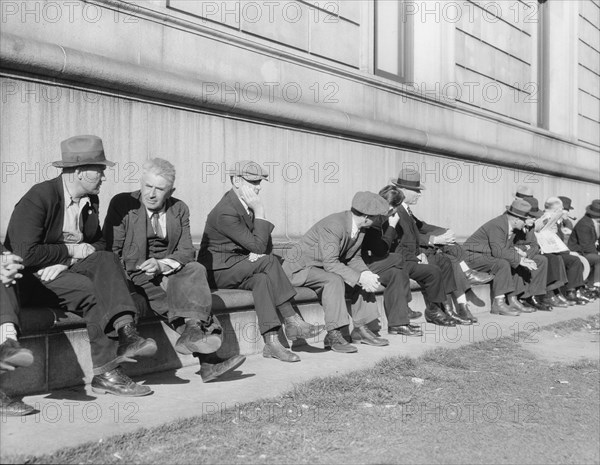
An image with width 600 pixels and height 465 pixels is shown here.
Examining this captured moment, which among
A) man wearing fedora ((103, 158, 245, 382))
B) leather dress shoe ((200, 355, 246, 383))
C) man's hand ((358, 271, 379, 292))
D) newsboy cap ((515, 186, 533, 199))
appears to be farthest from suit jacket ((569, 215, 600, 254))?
leather dress shoe ((200, 355, 246, 383))

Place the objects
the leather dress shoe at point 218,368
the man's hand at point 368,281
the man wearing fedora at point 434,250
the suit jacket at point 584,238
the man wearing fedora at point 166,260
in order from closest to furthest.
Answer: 1. the man wearing fedora at point 166,260
2. the leather dress shoe at point 218,368
3. the man's hand at point 368,281
4. the man wearing fedora at point 434,250
5. the suit jacket at point 584,238

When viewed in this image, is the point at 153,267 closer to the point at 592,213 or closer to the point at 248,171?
the point at 248,171

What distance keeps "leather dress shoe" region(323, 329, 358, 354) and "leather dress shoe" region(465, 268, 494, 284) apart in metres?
3.42

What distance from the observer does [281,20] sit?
9.77 meters

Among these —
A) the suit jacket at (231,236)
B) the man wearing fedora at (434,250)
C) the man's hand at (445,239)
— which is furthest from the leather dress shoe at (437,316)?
the suit jacket at (231,236)

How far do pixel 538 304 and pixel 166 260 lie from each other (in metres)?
7.24

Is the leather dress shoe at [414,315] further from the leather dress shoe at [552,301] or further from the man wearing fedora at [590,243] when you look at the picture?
the man wearing fedora at [590,243]

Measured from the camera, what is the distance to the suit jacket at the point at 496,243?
10.9 m

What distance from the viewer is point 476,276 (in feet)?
34.0

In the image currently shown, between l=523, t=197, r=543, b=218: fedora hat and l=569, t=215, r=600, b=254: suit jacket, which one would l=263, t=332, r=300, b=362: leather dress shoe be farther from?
l=569, t=215, r=600, b=254: suit jacket

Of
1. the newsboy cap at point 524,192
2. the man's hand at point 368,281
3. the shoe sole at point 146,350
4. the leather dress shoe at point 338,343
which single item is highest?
the newsboy cap at point 524,192

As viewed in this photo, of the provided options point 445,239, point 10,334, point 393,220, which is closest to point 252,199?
point 393,220

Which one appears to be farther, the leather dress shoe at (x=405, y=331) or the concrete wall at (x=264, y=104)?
the leather dress shoe at (x=405, y=331)

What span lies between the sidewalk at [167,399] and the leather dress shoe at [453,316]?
3.85ft
